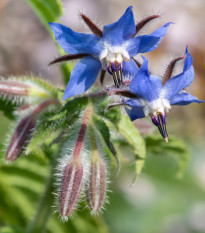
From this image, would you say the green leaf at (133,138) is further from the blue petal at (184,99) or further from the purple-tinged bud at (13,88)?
the purple-tinged bud at (13,88)

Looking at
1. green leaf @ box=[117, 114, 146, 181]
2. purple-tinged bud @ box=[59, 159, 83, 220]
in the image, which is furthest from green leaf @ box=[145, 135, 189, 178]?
purple-tinged bud @ box=[59, 159, 83, 220]

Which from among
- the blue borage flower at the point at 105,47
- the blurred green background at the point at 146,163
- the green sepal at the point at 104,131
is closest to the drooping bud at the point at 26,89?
the blurred green background at the point at 146,163

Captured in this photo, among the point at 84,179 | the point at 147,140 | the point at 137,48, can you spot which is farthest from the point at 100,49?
the point at 147,140

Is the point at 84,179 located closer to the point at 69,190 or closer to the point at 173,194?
the point at 69,190

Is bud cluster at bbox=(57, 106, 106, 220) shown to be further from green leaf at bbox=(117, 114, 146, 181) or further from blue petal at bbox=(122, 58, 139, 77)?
blue petal at bbox=(122, 58, 139, 77)

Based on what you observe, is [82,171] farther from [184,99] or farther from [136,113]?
[184,99]

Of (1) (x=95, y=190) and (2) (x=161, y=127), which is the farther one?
(1) (x=95, y=190)

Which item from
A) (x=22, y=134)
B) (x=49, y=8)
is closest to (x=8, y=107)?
(x=22, y=134)
